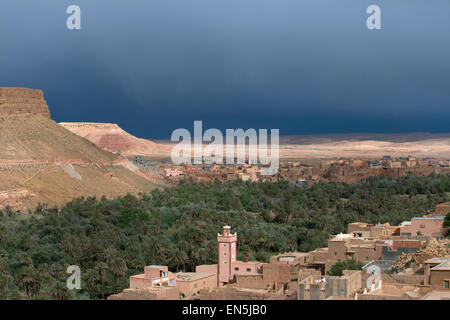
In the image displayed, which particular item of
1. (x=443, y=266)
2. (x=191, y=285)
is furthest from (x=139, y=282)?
(x=443, y=266)

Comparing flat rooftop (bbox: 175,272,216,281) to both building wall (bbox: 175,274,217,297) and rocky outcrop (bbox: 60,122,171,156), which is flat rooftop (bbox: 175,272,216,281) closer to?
building wall (bbox: 175,274,217,297)

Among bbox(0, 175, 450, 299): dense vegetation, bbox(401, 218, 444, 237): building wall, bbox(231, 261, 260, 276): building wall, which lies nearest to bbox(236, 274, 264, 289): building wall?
bbox(231, 261, 260, 276): building wall

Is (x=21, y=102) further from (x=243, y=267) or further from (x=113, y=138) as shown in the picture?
(x=113, y=138)

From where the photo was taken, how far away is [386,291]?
25.7 meters

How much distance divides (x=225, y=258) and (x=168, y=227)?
1851cm

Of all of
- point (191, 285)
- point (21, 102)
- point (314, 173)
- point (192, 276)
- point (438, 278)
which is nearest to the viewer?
point (438, 278)

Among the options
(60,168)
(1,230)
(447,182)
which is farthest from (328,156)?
(1,230)

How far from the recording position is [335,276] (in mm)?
29922

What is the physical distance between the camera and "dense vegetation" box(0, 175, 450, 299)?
3953 cm

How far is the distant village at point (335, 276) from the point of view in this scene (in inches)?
1031

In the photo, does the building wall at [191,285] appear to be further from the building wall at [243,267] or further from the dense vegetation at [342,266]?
the dense vegetation at [342,266]

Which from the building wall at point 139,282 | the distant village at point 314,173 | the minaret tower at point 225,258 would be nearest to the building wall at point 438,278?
the minaret tower at point 225,258

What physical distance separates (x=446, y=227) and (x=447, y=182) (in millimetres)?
42868

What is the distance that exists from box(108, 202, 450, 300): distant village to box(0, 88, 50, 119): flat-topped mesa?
49.7 meters
